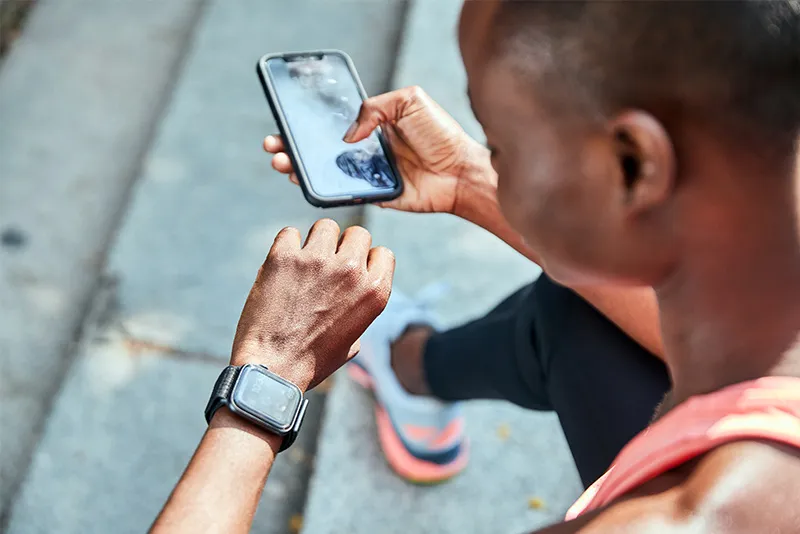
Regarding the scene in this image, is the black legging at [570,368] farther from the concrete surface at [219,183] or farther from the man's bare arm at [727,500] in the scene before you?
the concrete surface at [219,183]

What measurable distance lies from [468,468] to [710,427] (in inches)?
50.4

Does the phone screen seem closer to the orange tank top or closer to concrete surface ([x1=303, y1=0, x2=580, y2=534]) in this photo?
concrete surface ([x1=303, y1=0, x2=580, y2=534])

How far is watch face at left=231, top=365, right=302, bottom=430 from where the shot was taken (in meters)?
1.09

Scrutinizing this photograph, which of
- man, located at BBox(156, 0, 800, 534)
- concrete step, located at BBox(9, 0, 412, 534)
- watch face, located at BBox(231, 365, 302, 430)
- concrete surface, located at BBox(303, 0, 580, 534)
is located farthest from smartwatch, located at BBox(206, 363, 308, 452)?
concrete step, located at BBox(9, 0, 412, 534)

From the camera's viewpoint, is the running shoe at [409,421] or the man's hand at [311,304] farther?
the running shoe at [409,421]

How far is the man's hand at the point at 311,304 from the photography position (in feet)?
3.84

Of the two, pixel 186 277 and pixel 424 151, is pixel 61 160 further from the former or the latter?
pixel 424 151

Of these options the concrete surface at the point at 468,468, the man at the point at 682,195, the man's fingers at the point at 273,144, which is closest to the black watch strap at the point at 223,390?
the man at the point at 682,195

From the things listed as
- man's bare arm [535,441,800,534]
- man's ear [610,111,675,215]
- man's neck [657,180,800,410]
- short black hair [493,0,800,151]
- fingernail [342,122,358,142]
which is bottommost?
fingernail [342,122,358,142]

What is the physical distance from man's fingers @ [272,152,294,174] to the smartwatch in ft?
1.63

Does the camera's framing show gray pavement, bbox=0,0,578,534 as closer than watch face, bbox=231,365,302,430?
No

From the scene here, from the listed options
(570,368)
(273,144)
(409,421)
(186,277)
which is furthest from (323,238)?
(186,277)

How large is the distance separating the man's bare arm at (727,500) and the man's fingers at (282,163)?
2.96ft

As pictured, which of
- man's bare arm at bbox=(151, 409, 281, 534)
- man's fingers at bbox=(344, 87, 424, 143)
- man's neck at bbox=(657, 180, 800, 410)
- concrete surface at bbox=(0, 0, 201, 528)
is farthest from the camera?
concrete surface at bbox=(0, 0, 201, 528)
